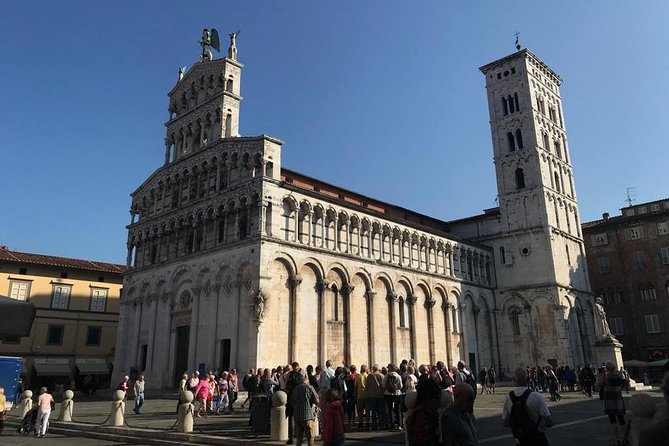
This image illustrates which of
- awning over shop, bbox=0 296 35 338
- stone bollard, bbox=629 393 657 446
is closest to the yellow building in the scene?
awning over shop, bbox=0 296 35 338

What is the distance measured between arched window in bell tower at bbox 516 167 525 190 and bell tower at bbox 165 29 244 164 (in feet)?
90.8

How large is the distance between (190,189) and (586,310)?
3686cm

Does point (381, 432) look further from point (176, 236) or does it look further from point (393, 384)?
point (176, 236)

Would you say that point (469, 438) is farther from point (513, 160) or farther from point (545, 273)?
point (513, 160)

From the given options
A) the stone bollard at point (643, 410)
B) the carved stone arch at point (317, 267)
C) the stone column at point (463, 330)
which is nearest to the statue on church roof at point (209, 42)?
the carved stone arch at point (317, 267)

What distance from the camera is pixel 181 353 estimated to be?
3100 centimetres

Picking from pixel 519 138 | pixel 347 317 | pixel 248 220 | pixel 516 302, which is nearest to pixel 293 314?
pixel 347 317

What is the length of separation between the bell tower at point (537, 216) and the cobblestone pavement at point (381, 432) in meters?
21.9

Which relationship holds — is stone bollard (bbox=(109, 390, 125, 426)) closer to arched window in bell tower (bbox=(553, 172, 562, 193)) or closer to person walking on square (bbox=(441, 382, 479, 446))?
person walking on square (bbox=(441, 382, 479, 446))

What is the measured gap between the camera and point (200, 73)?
1425 inches

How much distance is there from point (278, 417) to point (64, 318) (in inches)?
1366

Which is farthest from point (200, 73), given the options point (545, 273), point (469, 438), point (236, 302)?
point (469, 438)

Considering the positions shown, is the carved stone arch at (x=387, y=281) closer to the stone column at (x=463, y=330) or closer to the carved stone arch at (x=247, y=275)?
the stone column at (x=463, y=330)

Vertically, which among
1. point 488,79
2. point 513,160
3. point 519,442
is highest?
point 488,79
